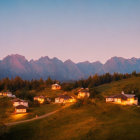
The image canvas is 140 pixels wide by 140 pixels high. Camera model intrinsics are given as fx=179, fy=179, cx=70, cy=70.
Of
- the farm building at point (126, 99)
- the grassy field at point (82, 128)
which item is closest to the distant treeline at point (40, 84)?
the farm building at point (126, 99)

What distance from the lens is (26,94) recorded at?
98.7 metres

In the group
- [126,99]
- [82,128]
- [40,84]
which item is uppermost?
[40,84]

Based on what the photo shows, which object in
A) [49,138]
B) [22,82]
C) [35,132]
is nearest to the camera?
[49,138]

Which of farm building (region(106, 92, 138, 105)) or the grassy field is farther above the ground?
farm building (region(106, 92, 138, 105))

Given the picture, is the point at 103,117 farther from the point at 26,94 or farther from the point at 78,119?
the point at 26,94

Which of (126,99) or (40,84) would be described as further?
(40,84)

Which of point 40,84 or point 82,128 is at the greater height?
point 40,84

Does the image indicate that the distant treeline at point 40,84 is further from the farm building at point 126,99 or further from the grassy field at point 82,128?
the grassy field at point 82,128

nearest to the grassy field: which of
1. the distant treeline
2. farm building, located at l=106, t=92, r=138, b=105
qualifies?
farm building, located at l=106, t=92, r=138, b=105

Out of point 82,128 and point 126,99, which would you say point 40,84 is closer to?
point 126,99

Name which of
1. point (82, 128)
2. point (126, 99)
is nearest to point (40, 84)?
point (126, 99)

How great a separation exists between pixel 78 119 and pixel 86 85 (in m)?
86.3

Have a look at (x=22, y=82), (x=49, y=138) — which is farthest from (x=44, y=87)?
(x=49, y=138)

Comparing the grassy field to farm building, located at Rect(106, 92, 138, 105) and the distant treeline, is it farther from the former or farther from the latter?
the distant treeline
